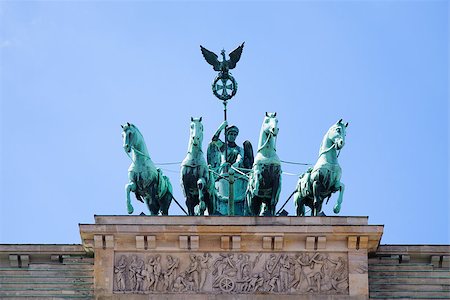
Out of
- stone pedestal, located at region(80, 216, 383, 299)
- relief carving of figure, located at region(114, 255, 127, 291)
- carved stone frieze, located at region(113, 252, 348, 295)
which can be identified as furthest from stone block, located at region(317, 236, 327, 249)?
relief carving of figure, located at region(114, 255, 127, 291)

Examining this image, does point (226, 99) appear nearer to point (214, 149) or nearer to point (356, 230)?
point (214, 149)

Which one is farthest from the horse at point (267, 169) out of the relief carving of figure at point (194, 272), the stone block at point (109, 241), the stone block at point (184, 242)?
the stone block at point (109, 241)

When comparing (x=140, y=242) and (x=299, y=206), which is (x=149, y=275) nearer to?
(x=140, y=242)

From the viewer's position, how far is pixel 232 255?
43.0 metres

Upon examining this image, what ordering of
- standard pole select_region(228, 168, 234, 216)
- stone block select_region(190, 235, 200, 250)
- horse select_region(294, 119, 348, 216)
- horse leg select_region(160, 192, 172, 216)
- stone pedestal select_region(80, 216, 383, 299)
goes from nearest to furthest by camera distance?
stone pedestal select_region(80, 216, 383, 299) < stone block select_region(190, 235, 200, 250) < horse select_region(294, 119, 348, 216) < horse leg select_region(160, 192, 172, 216) < standard pole select_region(228, 168, 234, 216)

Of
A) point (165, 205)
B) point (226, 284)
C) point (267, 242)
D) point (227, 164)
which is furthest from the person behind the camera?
point (227, 164)

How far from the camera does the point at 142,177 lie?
44219 millimetres

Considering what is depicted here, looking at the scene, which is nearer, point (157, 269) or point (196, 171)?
point (157, 269)

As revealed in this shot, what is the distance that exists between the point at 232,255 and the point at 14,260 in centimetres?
462

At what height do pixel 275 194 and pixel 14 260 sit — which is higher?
pixel 275 194

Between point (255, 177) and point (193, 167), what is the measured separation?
1.35 meters

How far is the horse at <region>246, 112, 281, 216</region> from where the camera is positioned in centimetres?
4412

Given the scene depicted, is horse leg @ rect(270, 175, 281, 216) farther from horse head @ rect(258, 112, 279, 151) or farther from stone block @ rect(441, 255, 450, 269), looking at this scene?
stone block @ rect(441, 255, 450, 269)

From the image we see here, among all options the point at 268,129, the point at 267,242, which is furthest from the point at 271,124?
the point at 267,242
